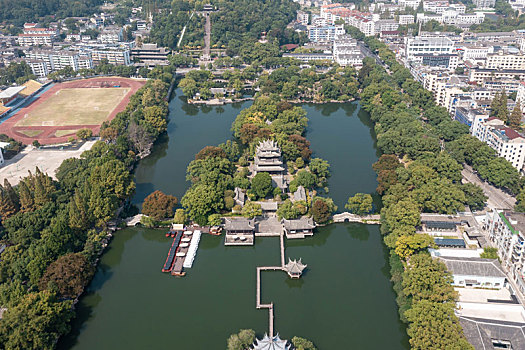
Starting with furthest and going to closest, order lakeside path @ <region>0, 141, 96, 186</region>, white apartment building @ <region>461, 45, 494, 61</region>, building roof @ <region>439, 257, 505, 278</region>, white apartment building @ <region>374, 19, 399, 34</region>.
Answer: white apartment building @ <region>374, 19, 399, 34</region> → white apartment building @ <region>461, 45, 494, 61</region> → lakeside path @ <region>0, 141, 96, 186</region> → building roof @ <region>439, 257, 505, 278</region>

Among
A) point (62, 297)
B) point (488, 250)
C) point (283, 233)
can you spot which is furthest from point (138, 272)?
point (488, 250)

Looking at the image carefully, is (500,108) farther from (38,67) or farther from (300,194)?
(38,67)

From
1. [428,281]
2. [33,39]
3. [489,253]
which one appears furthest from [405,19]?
[428,281]

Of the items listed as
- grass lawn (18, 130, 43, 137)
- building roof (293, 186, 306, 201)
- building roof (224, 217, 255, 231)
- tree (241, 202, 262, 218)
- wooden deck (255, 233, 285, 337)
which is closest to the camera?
wooden deck (255, 233, 285, 337)

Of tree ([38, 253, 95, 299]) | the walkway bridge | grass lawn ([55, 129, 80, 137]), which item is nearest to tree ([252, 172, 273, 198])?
the walkway bridge

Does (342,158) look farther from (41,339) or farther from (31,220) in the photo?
(41,339)

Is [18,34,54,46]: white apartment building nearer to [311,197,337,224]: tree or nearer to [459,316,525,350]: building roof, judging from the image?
[311,197,337,224]: tree
